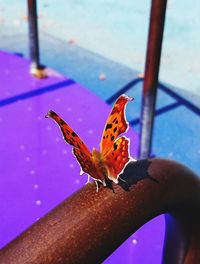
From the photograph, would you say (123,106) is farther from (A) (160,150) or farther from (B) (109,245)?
(A) (160,150)

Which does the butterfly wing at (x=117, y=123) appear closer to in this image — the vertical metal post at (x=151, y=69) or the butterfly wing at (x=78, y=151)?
the butterfly wing at (x=78, y=151)

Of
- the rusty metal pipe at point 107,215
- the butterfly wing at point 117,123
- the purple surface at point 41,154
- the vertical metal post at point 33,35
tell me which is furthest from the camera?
the vertical metal post at point 33,35

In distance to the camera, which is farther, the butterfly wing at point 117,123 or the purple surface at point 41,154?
Answer: the purple surface at point 41,154

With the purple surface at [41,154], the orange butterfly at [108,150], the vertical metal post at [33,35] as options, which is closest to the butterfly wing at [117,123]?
the orange butterfly at [108,150]

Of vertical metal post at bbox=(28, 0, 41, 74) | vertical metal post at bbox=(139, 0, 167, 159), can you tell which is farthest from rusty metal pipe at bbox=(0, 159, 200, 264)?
vertical metal post at bbox=(28, 0, 41, 74)

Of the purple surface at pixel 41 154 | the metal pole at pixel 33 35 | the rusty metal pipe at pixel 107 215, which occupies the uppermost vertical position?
the rusty metal pipe at pixel 107 215

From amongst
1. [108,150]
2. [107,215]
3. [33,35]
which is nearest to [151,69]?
[108,150]

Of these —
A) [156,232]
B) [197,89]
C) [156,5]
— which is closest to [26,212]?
[156,232]
